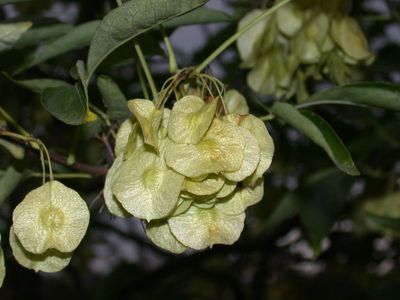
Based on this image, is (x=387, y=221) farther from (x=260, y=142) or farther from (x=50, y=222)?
(x=50, y=222)

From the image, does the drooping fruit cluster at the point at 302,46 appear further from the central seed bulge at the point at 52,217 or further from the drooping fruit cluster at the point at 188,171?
the central seed bulge at the point at 52,217

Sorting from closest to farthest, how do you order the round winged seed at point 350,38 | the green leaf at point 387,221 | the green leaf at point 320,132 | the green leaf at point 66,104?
the green leaf at point 66,104 → the green leaf at point 320,132 → the round winged seed at point 350,38 → the green leaf at point 387,221

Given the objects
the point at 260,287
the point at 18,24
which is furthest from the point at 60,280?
the point at 18,24

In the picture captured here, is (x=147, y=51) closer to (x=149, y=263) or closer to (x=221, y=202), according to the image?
(x=221, y=202)

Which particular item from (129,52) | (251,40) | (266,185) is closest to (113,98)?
(129,52)

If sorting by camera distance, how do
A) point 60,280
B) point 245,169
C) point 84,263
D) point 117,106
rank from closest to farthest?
point 245,169 → point 117,106 → point 84,263 → point 60,280

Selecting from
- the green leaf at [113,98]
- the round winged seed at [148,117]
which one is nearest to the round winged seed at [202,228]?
the round winged seed at [148,117]
